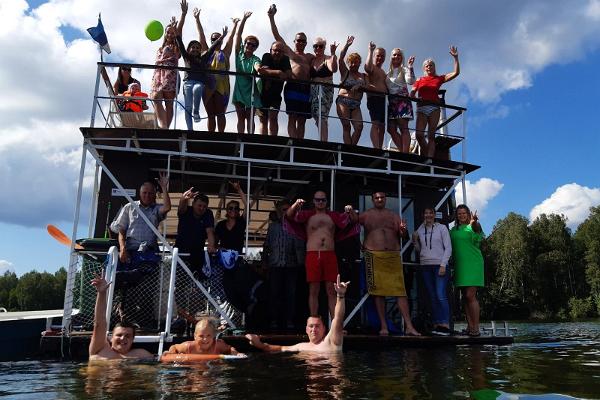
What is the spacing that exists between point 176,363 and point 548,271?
45734mm

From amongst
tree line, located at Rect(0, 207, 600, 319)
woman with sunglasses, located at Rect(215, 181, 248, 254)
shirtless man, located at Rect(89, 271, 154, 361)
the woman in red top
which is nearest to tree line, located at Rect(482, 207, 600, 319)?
tree line, located at Rect(0, 207, 600, 319)

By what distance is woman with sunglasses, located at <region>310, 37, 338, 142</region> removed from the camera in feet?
27.3

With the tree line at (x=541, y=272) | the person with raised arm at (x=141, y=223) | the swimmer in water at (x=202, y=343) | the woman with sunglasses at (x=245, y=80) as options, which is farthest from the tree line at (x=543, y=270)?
the swimmer in water at (x=202, y=343)

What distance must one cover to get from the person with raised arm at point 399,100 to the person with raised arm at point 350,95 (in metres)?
0.57

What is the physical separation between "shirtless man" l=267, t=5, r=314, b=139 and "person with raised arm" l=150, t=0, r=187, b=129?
164 centimetres

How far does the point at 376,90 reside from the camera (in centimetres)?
860

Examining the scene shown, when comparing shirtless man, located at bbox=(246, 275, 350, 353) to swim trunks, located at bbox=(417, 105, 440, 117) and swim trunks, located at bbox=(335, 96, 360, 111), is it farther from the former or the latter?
swim trunks, located at bbox=(417, 105, 440, 117)

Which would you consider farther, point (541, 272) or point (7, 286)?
point (7, 286)

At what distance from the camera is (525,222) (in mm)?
46594

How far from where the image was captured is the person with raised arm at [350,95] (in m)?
8.31

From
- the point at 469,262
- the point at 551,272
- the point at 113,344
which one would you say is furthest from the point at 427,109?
the point at 551,272

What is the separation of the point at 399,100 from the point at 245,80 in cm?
267

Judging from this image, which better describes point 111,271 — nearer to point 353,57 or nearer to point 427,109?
point 353,57

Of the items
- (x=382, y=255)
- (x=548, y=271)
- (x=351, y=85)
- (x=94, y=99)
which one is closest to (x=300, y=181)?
(x=351, y=85)
